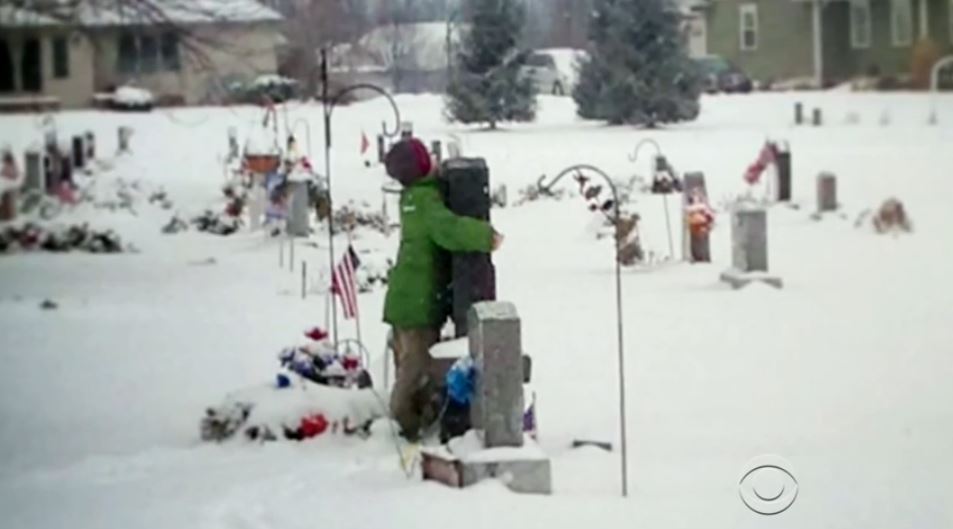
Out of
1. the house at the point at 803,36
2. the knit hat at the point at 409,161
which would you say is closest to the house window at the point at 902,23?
the house at the point at 803,36

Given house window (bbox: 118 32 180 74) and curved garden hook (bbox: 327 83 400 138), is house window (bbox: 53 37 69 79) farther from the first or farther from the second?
curved garden hook (bbox: 327 83 400 138)

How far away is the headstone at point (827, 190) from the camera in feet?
11.1

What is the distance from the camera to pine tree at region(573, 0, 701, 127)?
3.15m

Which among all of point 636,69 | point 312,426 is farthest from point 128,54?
point 636,69

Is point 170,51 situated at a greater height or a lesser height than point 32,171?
greater

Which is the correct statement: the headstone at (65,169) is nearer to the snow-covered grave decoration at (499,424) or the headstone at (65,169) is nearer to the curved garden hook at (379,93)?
the curved garden hook at (379,93)

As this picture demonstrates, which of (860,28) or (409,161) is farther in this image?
(860,28)

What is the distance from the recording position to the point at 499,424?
2889 millimetres

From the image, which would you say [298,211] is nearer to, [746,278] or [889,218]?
[746,278]

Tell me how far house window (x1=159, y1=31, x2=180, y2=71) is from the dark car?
2.80ft

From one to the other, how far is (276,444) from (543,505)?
0.49 metres

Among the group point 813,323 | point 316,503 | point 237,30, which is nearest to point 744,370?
point 813,323

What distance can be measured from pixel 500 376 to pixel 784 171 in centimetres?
81

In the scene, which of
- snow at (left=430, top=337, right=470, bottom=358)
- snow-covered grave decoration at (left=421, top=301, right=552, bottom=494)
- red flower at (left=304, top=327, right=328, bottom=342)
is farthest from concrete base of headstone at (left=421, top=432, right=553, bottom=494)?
red flower at (left=304, top=327, right=328, bottom=342)
